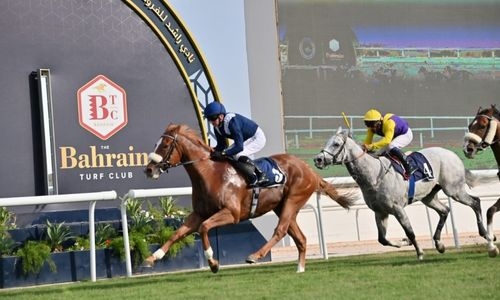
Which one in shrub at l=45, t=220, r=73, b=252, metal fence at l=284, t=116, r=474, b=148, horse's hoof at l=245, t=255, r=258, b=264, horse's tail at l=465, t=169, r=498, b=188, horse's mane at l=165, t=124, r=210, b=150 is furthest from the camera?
metal fence at l=284, t=116, r=474, b=148

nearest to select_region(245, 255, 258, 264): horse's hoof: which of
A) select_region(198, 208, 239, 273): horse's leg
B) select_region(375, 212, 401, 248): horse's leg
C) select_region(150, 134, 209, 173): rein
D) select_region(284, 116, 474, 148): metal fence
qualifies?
select_region(198, 208, 239, 273): horse's leg

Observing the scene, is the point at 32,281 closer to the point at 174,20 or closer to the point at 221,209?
the point at 221,209

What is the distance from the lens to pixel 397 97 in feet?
42.1

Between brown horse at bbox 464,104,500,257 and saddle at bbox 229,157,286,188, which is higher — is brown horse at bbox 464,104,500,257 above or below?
above

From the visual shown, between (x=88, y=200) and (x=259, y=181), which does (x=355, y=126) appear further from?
(x=88, y=200)

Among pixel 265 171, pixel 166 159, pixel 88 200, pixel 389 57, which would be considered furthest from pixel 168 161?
pixel 389 57

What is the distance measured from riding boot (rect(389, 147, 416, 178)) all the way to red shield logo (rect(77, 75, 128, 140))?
2.79 metres

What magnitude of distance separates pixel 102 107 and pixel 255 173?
252 centimetres

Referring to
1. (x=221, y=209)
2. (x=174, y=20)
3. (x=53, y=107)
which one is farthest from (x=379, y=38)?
(x=221, y=209)

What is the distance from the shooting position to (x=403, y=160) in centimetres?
902

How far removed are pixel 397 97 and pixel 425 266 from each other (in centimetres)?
527

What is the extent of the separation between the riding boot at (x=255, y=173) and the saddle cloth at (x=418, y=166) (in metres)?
1.21

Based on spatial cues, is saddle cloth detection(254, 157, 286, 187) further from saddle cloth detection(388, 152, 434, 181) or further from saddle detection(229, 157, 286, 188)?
saddle cloth detection(388, 152, 434, 181)

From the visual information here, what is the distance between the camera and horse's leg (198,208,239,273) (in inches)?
305
